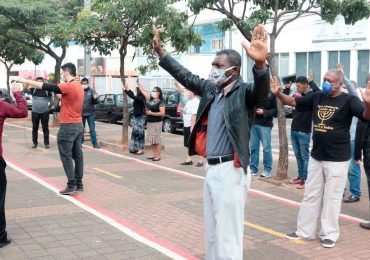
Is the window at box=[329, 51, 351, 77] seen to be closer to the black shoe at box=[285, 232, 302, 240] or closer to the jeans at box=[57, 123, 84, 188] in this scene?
the jeans at box=[57, 123, 84, 188]

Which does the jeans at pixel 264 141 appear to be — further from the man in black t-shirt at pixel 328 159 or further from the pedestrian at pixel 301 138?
the man in black t-shirt at pixel 328 159

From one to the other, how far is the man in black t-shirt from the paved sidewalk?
0.75 ft

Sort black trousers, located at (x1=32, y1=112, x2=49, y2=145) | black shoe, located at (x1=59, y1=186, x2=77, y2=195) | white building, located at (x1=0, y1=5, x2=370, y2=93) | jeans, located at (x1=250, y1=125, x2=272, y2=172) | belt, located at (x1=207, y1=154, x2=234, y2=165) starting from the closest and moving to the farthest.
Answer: belt, located at (x1=207, y1=154, x2=234, y2=165) → black shoe, located at (x1=59, y1=186, x2=77, y2=195) → jeans, located at (x1=250, y1=125, x2=272, y2=172) → black trousers, located at (x1=32, y1=112, x2=49, y2=145) → white building, located at (x1=0, y1=5, x2=370, y2=93)

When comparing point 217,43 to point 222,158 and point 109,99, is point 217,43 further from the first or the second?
point 222,158

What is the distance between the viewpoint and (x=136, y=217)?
695cm

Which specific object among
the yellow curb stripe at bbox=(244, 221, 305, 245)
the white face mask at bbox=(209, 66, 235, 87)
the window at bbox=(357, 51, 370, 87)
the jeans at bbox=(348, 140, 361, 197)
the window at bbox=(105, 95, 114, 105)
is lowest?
the yellow curb stripe at bbox=(244, 221, 305, 245)

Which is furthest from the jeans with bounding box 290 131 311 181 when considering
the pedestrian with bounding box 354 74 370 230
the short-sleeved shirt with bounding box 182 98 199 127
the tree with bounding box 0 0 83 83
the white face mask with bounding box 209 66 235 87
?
the tree with bounding box 0 0 83 83

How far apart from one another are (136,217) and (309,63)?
88.0 feet

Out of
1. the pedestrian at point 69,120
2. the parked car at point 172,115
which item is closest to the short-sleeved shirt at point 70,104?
the pedestrian at point 69,120

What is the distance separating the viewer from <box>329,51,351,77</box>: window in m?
29.2

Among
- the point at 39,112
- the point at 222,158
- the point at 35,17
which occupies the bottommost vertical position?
the point at 39,112

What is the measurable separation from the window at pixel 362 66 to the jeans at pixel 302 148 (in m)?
20.6

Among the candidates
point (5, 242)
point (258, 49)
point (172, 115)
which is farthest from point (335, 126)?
point (172, 115)

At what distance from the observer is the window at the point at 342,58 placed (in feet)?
95.9
